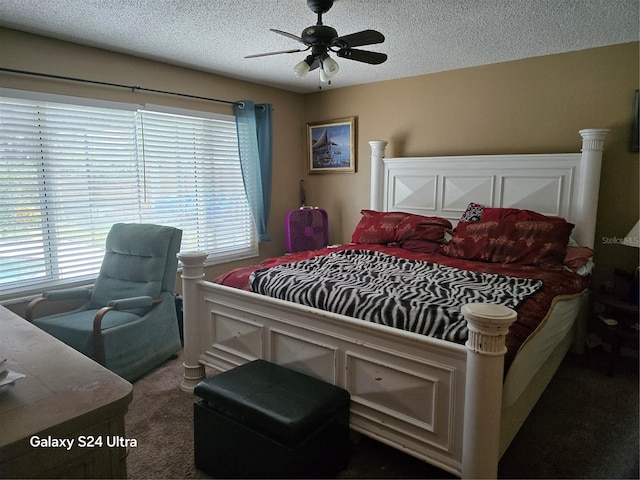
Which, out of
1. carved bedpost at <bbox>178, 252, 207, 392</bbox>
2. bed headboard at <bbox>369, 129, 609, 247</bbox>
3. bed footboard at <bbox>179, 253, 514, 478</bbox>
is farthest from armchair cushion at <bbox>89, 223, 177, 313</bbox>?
bed headboard at <bbox>369, 129, 609, 247</bbox>

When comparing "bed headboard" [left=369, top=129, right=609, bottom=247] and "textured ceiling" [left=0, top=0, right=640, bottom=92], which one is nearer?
"textured ceiling" [left=0, top=0, right=640, bottom=92]

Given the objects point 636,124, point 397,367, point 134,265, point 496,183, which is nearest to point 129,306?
point 134,265

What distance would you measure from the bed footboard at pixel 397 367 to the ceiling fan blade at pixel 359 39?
4.81 ft

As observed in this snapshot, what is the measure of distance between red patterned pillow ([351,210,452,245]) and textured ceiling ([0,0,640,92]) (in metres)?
1.34

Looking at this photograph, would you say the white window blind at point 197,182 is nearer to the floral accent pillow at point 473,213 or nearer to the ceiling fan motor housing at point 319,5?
the ceiling fan motor housing at point 319,5

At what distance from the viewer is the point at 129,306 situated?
2.76 m

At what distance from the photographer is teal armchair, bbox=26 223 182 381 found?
267cm

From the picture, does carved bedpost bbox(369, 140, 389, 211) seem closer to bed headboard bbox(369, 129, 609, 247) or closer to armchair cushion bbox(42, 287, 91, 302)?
bed headboard bbox(369, 129, 609, 247)

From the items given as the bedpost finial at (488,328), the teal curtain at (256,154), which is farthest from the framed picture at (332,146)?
the bedpost finial at (488,328)

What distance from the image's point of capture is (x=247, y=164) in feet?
14.6

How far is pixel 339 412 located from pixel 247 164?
3.12 metres

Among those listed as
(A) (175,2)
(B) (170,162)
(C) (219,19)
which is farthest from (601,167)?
(B) (170,162)

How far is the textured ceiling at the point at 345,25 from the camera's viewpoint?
8.16ft

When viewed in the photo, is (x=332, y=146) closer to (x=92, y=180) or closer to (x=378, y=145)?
(x=378, y=145)
